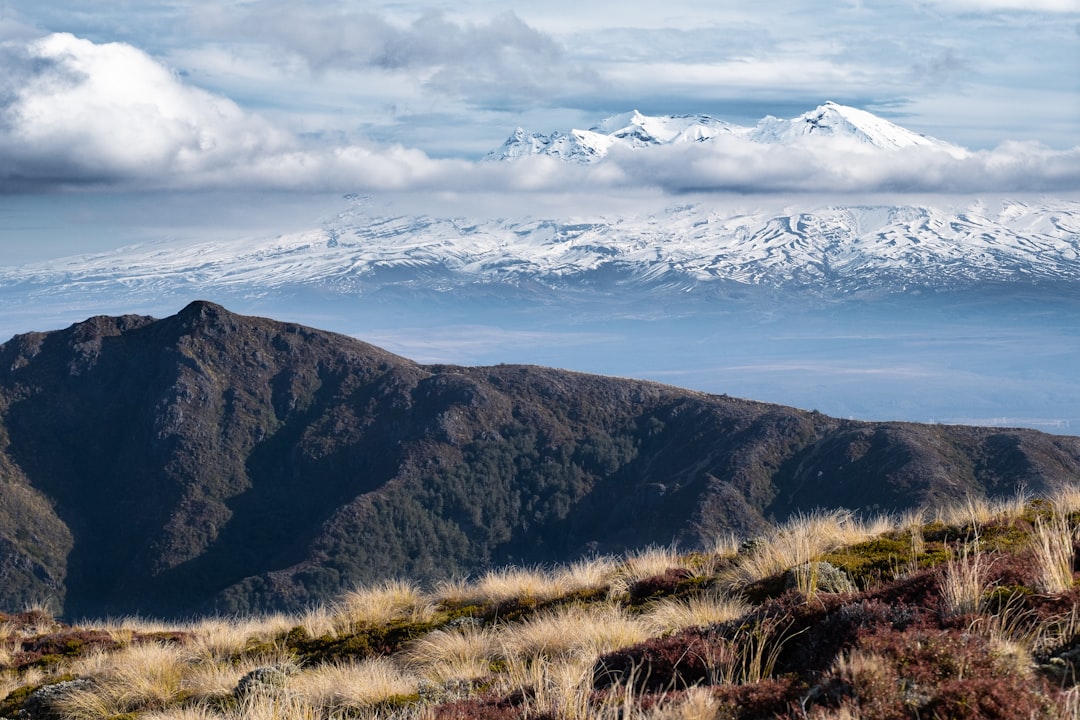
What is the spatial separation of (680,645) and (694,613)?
263 cm

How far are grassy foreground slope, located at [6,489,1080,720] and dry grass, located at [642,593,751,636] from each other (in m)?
0.05

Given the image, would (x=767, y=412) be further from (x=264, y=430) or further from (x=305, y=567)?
(x=264, y=430)

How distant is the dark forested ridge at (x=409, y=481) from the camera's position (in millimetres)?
149000

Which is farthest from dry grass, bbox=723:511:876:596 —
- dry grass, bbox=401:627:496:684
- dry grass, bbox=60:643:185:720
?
dry grass, bbox=60:643:185:720

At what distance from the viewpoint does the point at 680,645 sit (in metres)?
9.36

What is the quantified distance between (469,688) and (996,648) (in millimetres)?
5386

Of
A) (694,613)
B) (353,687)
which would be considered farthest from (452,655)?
(694,613)

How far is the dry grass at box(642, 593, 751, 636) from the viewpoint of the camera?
37.6 ft

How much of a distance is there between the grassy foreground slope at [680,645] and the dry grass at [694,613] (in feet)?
0.16

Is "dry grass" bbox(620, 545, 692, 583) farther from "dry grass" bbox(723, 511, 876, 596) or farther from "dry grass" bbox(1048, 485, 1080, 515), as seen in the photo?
"dry grass" bbox(1048, 485, 1080, 515)

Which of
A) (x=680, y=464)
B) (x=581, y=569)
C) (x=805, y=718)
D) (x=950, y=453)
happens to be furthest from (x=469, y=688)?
(x=680, y=464)

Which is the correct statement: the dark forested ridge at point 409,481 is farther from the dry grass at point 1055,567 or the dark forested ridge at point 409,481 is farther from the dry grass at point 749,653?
the dry grass at point 749,653

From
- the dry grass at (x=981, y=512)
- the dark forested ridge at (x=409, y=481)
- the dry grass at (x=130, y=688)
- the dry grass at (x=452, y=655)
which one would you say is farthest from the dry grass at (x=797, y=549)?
the dark forested ridge at (x=409, y=481)

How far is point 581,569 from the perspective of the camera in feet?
59.5
